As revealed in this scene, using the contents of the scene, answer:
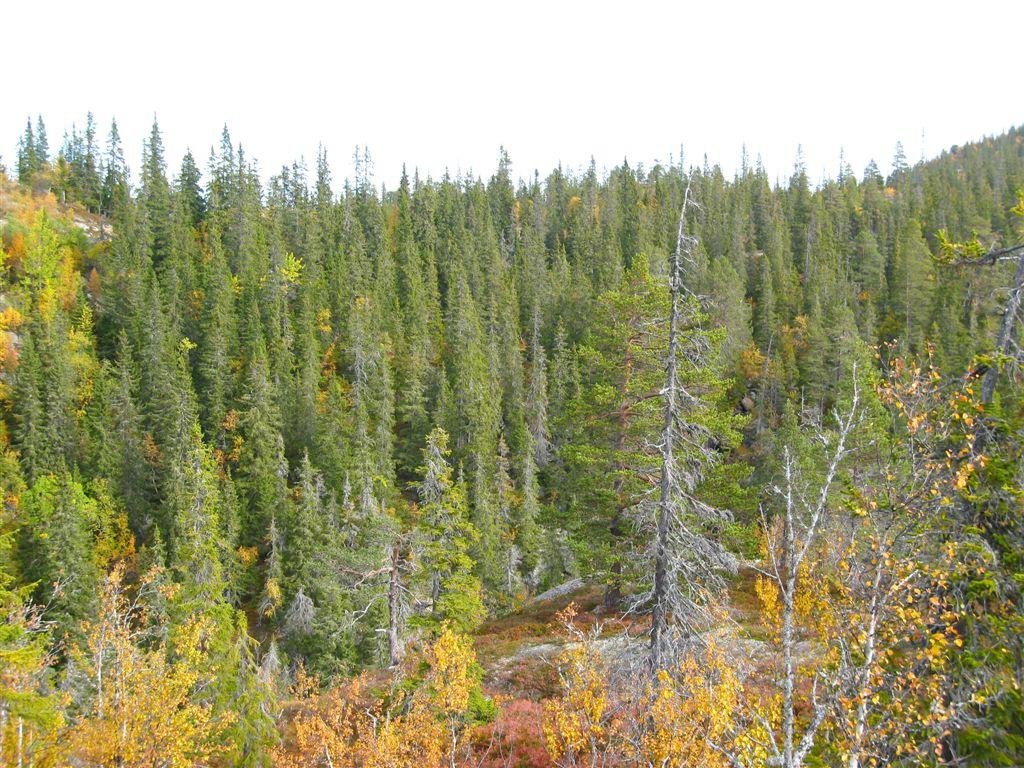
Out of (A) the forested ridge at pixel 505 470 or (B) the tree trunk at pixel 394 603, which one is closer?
(A) the forested ridge at pixel 505 470

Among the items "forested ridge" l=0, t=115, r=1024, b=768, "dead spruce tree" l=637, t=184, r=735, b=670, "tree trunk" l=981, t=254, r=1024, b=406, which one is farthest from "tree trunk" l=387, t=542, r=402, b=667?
"tree trunk" l=981, t=254, r=1024, b=406

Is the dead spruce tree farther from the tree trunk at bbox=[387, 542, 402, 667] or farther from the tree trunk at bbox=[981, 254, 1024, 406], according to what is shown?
the tree trunk at bbox=[387, 542, 402, 667]

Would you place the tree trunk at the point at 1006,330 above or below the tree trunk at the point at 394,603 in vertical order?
above

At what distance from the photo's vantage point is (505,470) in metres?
53.2

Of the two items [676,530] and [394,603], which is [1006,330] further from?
[394,603]

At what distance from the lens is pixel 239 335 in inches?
2491

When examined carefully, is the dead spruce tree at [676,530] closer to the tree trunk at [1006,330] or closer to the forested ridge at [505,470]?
the forested ridge at [505,470]

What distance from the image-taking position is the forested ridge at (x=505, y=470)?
256 inches

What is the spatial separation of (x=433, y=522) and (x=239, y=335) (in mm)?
50348

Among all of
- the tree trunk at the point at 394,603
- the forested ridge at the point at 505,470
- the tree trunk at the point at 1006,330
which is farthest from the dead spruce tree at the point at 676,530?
the tree trunk at the point at 394,603

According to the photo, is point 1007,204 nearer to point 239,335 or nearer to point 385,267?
point 385,267

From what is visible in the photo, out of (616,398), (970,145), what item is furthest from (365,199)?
(970,145)

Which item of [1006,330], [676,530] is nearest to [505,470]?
[676,530]

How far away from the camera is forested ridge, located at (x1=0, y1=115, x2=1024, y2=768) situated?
6500 mm
